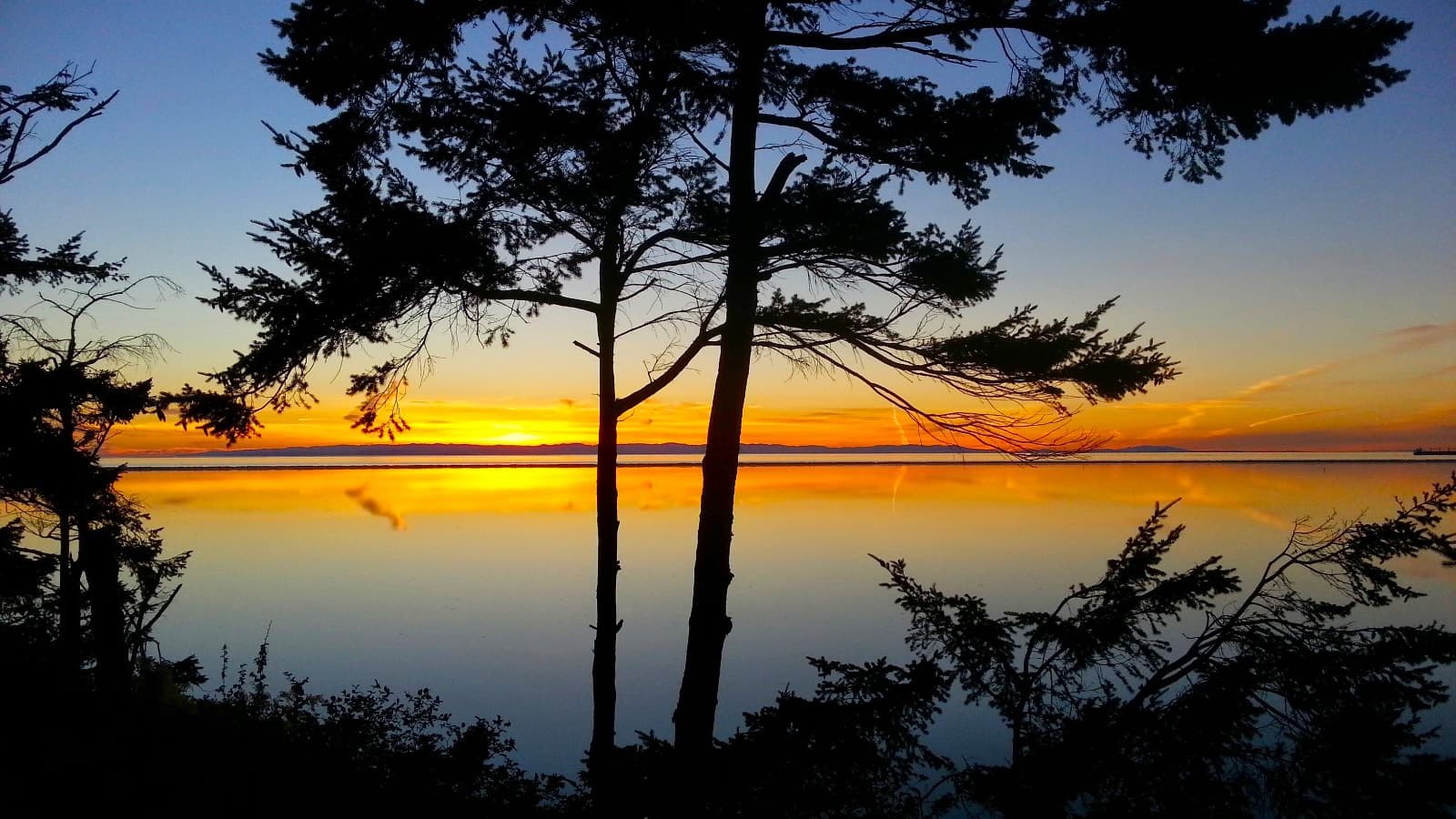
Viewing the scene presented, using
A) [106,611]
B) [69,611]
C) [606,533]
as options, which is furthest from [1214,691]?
[69,611]

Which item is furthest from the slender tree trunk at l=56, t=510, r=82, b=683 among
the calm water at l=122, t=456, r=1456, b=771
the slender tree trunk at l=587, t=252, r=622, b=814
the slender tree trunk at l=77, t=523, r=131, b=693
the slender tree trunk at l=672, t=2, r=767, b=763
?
the calm water at l=122, t=456, r=1456, b=771

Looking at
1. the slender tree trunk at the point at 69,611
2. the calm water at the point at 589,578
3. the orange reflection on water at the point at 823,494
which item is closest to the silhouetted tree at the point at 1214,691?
the slender tree trunk at the point at 69,611

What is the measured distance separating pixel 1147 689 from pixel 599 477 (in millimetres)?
6533

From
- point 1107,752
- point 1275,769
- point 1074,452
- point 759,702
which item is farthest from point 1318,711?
point 759,702

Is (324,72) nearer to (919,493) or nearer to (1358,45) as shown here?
(1358,45)

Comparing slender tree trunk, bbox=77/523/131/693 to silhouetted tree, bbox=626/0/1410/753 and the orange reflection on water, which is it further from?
the orange reflection on water

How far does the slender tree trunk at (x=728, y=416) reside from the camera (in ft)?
22.0

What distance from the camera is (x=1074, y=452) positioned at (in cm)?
665

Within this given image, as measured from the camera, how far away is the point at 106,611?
882cm

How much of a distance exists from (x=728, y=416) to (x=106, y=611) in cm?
798

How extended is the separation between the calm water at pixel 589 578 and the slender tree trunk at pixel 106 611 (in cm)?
994

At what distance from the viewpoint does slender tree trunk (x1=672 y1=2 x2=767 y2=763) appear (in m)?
6.69

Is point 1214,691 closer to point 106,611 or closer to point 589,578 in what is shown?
point 106,611

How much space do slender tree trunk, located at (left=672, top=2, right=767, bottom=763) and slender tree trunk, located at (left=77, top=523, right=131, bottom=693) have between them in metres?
6.36
